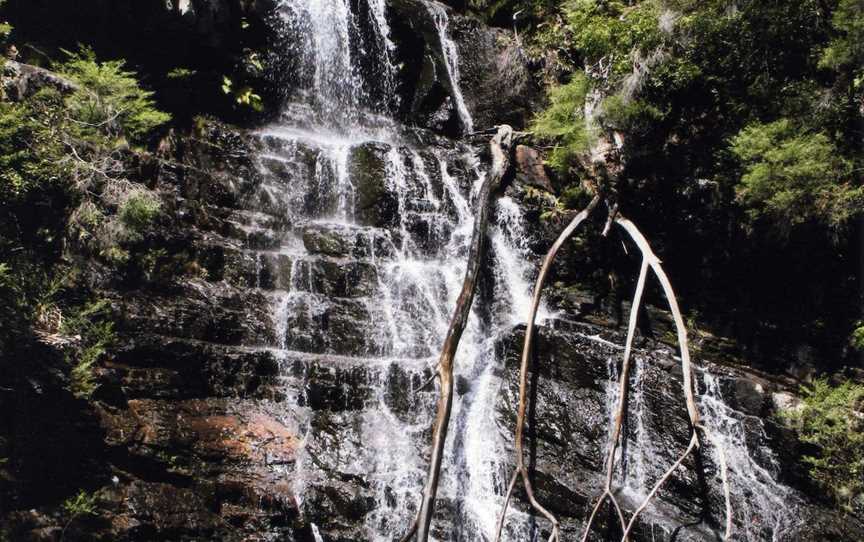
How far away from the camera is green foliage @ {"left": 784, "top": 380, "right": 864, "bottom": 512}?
7.86 m

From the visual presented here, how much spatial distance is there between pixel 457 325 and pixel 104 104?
21.1 ft

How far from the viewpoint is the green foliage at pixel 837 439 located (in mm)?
7855

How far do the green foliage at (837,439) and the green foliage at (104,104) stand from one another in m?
11.1

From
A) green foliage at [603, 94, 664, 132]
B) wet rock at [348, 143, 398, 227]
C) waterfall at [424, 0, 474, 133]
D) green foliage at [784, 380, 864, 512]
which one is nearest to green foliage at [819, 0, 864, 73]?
green foliage at [603, 94, 664, 132]

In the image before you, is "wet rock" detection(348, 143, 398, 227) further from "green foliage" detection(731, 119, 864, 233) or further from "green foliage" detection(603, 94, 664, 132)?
"green foliage" detection(731, 119, 864, 233)

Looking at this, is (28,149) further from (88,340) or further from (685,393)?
(685,393)

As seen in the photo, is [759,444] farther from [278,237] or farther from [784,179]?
[278,237]

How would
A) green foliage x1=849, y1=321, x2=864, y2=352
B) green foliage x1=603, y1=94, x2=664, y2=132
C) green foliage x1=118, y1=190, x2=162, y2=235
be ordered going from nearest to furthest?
green foliage x1=118, y1=190, x2=162, y2=235
green foliage x1=849, y1=321, x2=864, y2=352
green foliage x1=603, y1=94, x2=664, y2=132

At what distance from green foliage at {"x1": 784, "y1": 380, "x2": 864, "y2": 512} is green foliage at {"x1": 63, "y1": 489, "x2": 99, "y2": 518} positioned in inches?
374

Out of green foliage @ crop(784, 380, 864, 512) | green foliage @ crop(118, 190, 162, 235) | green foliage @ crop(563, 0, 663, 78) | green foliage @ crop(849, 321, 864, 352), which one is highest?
green foliage @ crop(563, 0, 663, 78)

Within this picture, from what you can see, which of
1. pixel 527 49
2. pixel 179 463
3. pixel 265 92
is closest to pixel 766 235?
pixel 527 49

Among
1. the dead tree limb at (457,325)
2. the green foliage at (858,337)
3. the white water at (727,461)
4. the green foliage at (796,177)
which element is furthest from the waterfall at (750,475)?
the dead tree limb at (457,325)

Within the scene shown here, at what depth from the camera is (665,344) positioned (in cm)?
952

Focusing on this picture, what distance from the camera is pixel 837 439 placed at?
8062mm
